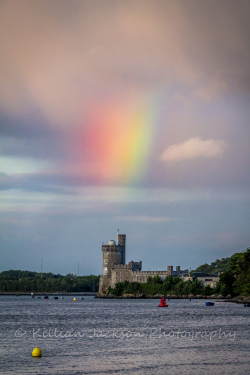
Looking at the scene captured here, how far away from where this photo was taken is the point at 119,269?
16288 centimetres

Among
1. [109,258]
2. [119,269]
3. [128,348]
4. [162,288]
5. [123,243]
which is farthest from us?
[123,243]

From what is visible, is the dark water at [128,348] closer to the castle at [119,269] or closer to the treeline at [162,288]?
the treeline at [162,288]

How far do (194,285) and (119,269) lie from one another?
21.7m

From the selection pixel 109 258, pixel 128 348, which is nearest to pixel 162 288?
pixel 109 258

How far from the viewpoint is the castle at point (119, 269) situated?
162125 millimetres

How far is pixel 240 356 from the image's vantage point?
1606 inches

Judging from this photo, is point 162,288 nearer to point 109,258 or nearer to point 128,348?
point 109,258

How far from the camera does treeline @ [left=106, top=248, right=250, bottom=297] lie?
442 feet

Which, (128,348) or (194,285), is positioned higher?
(194,285)

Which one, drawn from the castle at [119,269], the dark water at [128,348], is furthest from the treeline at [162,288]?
the dark water at [128,348]

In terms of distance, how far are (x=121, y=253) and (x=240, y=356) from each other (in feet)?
419

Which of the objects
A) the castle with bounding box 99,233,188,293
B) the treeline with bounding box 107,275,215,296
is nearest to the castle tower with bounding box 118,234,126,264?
the castle with bounding box 99,233,188,293

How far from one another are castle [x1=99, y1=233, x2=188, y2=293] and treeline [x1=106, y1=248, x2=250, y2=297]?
1563mm

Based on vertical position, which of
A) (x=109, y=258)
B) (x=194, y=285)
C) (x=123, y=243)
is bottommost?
(x=194, y=285)
